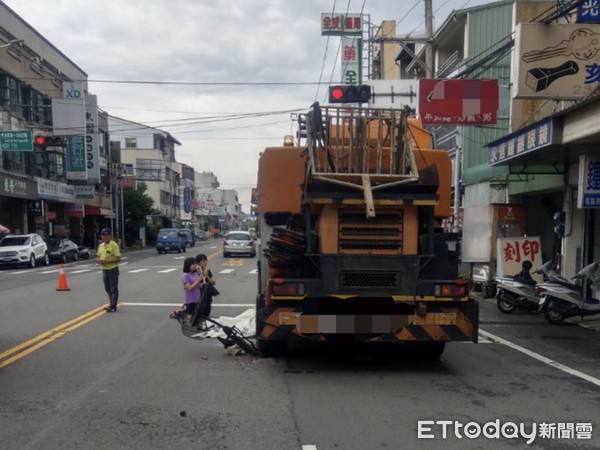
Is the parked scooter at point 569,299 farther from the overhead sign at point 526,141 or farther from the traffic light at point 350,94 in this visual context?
the traffic light at point 350,94

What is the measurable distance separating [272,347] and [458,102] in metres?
9.39

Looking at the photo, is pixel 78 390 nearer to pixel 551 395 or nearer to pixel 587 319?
pixel 551 395

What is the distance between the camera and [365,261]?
659 cm

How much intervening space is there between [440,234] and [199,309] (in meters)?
3.47

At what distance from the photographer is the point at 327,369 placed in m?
7.15

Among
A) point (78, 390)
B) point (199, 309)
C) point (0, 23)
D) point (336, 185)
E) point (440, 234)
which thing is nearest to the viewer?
point (78, 390)

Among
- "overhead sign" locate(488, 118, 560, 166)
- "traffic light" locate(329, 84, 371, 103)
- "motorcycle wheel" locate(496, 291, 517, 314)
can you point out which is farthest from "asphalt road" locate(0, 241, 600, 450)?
"traffic light" locate(329, 84, 371, 103)

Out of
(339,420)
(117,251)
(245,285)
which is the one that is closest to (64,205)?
(245,285)

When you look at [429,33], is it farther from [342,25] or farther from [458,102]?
[342,25]

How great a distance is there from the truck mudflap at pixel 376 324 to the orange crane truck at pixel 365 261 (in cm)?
1

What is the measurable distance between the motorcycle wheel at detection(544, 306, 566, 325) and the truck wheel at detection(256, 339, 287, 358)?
592 centimetres

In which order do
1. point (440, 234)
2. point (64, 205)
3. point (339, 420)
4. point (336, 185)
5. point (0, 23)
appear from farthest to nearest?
point (64, 205), point (0, 23), point (440, 234), point (336, 185), point (339, 420)

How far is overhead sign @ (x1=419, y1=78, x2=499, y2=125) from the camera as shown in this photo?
47.1ft

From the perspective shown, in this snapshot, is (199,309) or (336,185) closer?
(336,185)
